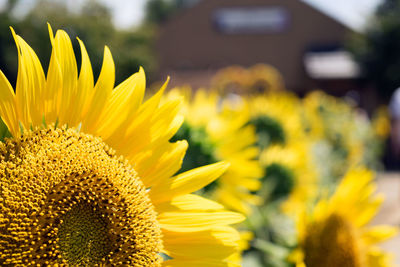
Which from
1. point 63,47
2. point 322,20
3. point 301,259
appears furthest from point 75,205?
point 322,20

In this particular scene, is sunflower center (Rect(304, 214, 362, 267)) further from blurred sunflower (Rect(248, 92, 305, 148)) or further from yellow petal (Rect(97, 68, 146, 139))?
blurred sunflower (Rect(248, 92, 305, 148))

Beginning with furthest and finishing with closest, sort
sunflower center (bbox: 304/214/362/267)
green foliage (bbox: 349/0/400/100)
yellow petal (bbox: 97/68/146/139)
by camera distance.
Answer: green foliage (bbox: 349/0/400/100)
sunflower center (bbox: 304/214/362/267)
yellow petal (bbox: 97/68/146/139)

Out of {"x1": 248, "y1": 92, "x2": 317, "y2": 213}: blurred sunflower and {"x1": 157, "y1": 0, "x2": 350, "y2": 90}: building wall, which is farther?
{"x1": 157, "y1": 0, "x2": 350, "y2": 90}: building wall

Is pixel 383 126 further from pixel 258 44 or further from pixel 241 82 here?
pixel 258 44

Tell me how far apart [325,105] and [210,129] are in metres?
6.46

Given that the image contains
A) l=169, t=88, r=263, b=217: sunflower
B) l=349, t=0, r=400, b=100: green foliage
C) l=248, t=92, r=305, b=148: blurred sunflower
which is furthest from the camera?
l=349, t=0, r=400, b=100: green foliage

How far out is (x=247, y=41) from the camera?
73.4 feet

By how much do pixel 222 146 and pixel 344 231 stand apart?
542 mm

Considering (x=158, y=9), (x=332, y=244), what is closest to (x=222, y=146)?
(x=332, y=244)

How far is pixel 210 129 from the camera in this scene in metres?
1.79

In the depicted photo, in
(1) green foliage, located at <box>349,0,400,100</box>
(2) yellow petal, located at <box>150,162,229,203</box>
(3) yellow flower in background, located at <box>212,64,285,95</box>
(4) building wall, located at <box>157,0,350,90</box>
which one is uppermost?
(4) building wall, located at <box>157,0,350,90</box>

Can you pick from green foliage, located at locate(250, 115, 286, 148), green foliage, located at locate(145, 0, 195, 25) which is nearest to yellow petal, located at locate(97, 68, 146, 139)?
green foliage, located at locate(250, 115, 286, 148)

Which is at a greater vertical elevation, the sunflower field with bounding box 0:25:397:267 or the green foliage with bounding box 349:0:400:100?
the green foliage with bounding box 349:0:400:100

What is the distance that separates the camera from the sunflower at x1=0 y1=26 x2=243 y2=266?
0.75 metres
